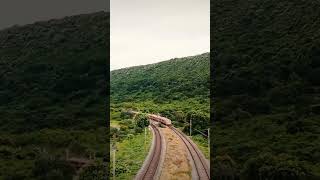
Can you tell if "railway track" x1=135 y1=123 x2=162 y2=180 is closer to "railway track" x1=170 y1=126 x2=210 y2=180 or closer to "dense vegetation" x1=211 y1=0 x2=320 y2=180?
"railway track" x1=170 y1=126 x2=210 y2=180

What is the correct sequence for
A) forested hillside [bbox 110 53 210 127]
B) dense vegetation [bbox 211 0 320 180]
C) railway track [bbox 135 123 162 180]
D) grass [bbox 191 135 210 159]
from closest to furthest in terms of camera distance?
railway track [bbox 135 123 162 180] → grass [bbox 191 135 210 159] → dense vegetation [bbox 211 0 320 180] → forested hillside [bbox 110 53 210 127]

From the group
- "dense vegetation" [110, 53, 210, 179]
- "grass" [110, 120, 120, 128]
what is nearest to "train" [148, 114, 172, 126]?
"dense vegetation" [110, 53, 210, 179]

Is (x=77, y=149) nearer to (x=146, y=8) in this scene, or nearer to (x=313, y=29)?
(x=146, y=8)

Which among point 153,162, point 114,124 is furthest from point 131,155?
point 114,124

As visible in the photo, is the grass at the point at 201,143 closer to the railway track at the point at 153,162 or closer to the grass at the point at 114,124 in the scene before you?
the railway track at the point at 153,162

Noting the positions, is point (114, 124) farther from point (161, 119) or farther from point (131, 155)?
point (161, 119)

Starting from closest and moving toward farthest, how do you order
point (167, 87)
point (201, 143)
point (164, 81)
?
1. point (201, 143)
2. point (167, 87)
3. point (164, 81)
